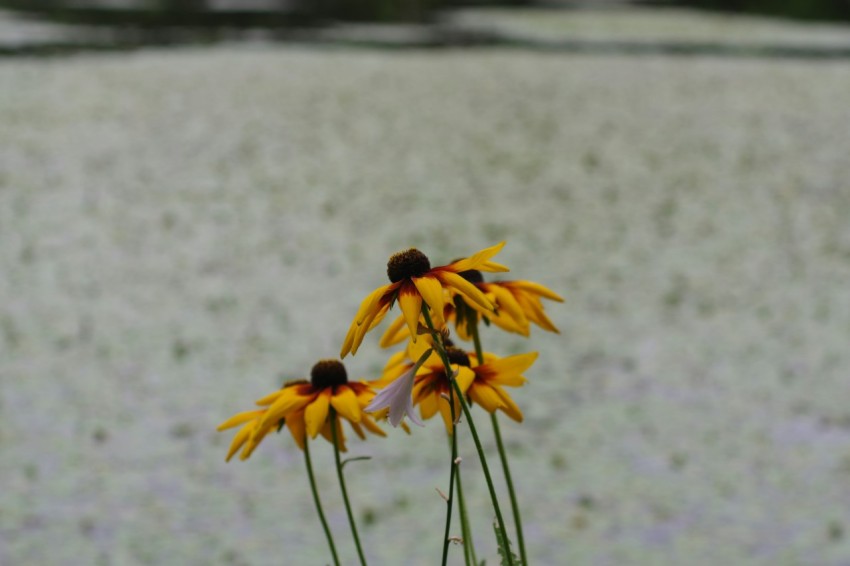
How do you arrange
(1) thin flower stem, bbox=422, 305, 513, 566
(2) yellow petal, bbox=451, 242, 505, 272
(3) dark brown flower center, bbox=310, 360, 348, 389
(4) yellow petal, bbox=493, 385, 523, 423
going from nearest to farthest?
(1) thin flower stem, bbox=422, 305, 513, 566 → (2) yellow petal, bbox=451, 242, 505, 272 → (4) yellow petal, bbox=493, 385, 523, 423 → (3) dark brown flower center, bbox=310, 360, 348, 389

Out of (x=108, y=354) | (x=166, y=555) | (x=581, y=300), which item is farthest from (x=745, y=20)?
(x=166, y=555)

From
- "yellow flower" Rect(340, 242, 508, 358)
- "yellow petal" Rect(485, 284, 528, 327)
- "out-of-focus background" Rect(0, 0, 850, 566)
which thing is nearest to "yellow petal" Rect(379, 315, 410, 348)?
A: "yellow petal" Rect(485, 284, 528, 327)

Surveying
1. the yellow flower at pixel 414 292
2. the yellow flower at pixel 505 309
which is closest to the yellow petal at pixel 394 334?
the yellow flower at pixel 505 309

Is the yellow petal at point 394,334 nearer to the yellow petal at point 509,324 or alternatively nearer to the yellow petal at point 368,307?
the yellow petal at point 509,324

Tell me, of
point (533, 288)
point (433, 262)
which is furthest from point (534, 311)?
point (433, 262)

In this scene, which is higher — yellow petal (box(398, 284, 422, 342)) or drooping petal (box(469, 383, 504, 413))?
yellow petal (box(398, 284, 422, 342))

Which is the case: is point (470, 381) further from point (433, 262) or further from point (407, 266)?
point (433, 262)

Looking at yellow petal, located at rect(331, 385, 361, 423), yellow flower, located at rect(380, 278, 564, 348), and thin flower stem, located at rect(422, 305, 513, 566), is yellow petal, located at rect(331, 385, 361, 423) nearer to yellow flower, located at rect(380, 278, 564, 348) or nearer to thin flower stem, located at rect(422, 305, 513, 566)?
yellow flower, located at rect(380, 278, 564, 348)
